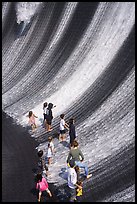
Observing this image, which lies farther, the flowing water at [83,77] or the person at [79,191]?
the flowing water at [83,77]

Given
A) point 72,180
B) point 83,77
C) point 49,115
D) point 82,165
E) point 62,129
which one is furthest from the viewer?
point 83,77

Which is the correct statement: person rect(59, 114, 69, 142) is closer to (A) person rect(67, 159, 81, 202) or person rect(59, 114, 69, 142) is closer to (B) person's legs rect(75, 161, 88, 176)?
(B) person's legs rect(75, 161, 88, 176)

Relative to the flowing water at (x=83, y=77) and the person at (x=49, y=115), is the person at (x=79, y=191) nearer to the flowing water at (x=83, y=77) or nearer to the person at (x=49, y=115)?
the flowing water at (x=83, y=77)

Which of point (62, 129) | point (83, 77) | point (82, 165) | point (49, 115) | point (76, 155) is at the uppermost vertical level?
point (83, 77)

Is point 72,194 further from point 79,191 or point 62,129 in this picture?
point 62,129

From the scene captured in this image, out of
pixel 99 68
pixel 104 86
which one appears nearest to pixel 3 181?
pixel 104 86

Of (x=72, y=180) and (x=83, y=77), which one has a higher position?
(x=83, y=77)

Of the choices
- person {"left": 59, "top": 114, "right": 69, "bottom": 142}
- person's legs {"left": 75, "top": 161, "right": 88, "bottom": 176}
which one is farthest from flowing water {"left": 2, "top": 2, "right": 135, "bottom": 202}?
person's legs {"left": 75, "top": 161, "right": 88, "bottom": 176}

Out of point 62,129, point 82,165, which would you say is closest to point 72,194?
point 82,165

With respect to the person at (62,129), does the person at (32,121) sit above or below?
above

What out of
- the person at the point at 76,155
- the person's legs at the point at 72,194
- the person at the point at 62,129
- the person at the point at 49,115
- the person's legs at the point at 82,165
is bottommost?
the person's legs at the point at 72,194

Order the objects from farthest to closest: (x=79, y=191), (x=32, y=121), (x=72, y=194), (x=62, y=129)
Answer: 1. (x=32, y=121)
2. (x=62, y=129)
3. (x=72, y=194)
4. (x=79, y=191)

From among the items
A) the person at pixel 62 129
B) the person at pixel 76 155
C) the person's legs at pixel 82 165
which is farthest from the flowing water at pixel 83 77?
the person at pixel 76 155

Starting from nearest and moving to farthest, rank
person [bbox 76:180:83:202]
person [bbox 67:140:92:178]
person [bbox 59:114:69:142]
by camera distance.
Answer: person [bbox 76:180:83:202] → person [bbox 67:140:92:178] → person [bbox 59:114:69:142]
